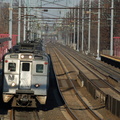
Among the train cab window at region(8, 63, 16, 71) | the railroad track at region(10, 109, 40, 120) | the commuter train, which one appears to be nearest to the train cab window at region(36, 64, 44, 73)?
the commuter train

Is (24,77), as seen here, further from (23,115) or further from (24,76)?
(23,115)

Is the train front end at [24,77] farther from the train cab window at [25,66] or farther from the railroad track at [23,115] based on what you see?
the railroad track at [23,115]

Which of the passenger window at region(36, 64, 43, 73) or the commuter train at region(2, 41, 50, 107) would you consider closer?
the commuter train at region(2, 41, 50, 107)

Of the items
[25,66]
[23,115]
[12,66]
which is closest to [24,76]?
[25,66]

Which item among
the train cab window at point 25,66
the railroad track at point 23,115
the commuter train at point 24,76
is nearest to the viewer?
the railroad track at point 23,115

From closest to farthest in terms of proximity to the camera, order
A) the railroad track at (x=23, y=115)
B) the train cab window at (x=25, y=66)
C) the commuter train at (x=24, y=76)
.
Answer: the railroad track at (x=23, y=115)
the commuter train at (x=24, y=76)
the train cab window at (x=25, y=66)

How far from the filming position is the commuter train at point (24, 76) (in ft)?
41.6

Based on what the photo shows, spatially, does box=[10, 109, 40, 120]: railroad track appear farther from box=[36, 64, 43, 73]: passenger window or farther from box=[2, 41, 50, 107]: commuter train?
box=[36, 64, 43, 73]: passenger window

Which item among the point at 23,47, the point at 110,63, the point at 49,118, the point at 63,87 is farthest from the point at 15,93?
the point at 110,63

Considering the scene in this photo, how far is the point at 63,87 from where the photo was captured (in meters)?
20.0

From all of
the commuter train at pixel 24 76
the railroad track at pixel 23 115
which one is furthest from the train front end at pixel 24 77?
the railroad track at pixel 23 115

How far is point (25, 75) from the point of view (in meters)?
12.8

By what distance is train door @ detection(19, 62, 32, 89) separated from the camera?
1273 centimetres

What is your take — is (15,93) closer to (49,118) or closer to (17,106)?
(17,106)
